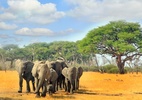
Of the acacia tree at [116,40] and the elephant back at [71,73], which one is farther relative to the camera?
the acacia tree at [116,40]

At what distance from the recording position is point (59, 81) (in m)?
23.3

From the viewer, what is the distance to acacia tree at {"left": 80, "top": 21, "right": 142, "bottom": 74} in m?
46.8

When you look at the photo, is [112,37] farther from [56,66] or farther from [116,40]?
[56,66]

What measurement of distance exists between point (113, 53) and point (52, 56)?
99.1 ft

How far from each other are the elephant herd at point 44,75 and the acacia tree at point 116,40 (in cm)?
2368

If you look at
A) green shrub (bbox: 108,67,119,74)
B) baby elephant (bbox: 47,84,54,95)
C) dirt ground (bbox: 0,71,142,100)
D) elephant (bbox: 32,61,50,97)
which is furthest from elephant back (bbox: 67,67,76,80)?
green shrub (bbox: 108,67,119,74)

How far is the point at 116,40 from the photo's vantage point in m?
48.6

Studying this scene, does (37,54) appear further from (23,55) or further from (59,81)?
(59,81)

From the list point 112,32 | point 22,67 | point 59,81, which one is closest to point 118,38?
point 112,32

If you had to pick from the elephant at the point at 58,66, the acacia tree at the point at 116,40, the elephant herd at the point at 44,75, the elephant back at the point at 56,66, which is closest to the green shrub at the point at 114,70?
the acacia tree at the point at 116,40

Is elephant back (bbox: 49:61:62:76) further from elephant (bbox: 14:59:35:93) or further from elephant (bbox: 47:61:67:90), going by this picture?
elephant (bbox: 14:59:35:93)

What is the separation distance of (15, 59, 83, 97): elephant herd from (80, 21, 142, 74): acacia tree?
23.7 metres

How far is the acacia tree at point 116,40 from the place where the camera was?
154ft

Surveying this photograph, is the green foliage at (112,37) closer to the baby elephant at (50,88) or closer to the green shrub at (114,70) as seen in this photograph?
the green shrub at (114,70)
